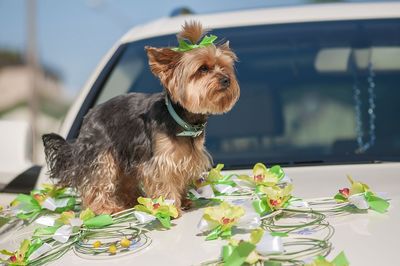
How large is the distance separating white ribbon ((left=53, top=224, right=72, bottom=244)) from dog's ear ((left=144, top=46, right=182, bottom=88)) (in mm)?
720

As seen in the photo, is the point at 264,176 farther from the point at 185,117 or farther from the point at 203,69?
the point at 203,69

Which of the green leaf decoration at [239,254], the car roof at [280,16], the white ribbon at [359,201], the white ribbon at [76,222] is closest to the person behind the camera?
the green leaf decoration at [239,254]

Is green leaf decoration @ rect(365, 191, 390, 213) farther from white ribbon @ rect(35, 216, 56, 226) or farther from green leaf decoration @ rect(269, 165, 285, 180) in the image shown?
white ribbon @ rect(35, 216, 56, 226)

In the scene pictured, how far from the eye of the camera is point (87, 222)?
2.74m

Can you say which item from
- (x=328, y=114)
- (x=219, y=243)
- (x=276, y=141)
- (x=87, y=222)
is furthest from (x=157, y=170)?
(x=328, y=114)

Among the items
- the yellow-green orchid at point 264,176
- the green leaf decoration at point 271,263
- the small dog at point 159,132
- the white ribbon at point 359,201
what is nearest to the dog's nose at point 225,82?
the small dog at point 159,132

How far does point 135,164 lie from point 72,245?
1.94 ft

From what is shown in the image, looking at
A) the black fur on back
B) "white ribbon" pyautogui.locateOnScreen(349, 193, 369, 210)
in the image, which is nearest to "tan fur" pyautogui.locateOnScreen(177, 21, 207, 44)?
the black fur on back

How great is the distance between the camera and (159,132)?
2.98 meters

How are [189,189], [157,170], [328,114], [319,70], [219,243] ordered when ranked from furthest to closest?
1. [328,114]
2. [319,70]
3. [189,189]
4. [157,170]
5. [219,243]

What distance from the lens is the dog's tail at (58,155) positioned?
10.7 ft

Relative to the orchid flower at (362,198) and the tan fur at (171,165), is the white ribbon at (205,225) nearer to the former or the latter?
the tan fur at (171,165)

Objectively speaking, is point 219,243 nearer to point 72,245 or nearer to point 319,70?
point 72,245

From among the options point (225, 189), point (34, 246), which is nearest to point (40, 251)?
point (34, 246)
